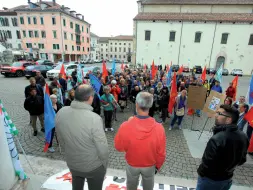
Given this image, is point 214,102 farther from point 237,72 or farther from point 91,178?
point 237,72

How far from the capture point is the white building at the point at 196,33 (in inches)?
1160

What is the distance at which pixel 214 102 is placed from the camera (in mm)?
4922

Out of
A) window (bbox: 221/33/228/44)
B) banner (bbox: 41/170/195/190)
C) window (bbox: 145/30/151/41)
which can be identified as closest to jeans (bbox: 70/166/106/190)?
banner (bbox: 41/170/195/190)

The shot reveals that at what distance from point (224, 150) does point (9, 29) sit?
4858 cm

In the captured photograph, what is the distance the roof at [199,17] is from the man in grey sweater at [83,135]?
3343 cm

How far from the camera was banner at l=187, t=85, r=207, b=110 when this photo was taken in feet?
17.9

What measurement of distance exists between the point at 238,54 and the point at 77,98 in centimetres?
3789

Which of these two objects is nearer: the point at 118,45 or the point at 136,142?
the point at 136,142

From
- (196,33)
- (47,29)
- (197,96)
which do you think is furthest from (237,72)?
(47,29)

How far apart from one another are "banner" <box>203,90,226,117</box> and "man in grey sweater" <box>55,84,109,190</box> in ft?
14.2

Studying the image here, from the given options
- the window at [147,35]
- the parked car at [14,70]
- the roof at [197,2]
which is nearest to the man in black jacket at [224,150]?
the parked car at [14,70]

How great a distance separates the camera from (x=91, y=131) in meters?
1.78

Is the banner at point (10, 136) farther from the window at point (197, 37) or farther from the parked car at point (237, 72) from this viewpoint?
the window at point (197, 37)

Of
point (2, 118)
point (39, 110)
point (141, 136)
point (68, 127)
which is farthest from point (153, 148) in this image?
point (39, 110)
